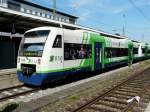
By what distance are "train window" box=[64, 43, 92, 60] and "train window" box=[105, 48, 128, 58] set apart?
444 centimetres

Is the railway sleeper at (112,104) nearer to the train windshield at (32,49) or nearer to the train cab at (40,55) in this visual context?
the train cab at (40,55)

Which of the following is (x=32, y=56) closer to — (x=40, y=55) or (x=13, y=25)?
(x=40, y=55)

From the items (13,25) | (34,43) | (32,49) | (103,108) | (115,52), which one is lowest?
(103,108)

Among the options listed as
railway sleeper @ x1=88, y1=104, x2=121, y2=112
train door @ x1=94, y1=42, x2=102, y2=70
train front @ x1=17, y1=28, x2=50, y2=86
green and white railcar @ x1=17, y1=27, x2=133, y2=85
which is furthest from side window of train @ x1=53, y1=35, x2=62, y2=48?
train door @ x1=94, y1=42, x2=102, y2=70

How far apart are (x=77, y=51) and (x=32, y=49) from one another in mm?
3310

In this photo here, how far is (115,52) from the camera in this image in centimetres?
2405

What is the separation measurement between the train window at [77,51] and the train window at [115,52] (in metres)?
4.44

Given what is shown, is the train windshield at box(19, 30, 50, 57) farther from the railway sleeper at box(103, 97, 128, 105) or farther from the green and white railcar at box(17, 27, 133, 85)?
the railway sleeper at box(103, 97, 128, 105)

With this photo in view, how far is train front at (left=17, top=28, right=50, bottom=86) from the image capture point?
1252cm

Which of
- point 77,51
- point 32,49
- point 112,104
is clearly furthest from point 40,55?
point 112,104

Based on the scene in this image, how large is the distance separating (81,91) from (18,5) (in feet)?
142

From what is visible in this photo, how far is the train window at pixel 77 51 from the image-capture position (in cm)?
1410

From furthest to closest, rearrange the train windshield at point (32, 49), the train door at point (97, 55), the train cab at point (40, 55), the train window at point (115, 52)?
the train window at point (115, 52), the train door at point (97, 55), the train windshield at point (32, 49), the train cab at point (40, 55)

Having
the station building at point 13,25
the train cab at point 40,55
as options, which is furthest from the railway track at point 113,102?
the station building at point 13,25
